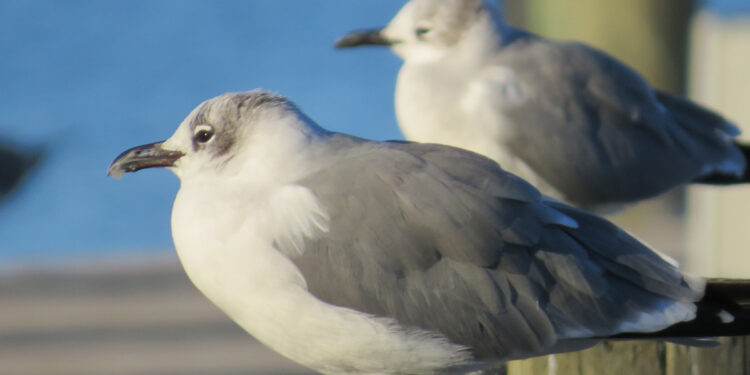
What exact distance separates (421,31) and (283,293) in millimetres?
2022

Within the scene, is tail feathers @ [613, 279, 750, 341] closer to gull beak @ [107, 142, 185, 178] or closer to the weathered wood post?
gull beak @ [107, 142, 185, 178]

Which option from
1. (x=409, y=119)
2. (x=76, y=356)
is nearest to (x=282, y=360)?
(x=76, y=356)

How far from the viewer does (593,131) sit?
12.9 ft

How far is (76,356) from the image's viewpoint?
5.59 meters

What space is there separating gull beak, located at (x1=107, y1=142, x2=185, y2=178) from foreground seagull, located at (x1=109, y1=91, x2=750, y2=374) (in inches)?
8.0

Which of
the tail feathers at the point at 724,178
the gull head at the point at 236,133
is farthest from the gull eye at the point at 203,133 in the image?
the tail feathers at the point at 724,178

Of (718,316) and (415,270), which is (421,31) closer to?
(415,270)

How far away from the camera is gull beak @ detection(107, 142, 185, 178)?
2693 millimetres

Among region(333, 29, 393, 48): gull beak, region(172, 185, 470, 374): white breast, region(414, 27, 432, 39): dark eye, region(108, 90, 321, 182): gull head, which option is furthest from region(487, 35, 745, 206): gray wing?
region(172, 185, 470, 374): white breast

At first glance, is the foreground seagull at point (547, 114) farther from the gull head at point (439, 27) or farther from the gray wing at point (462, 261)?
the gray wing at point (462, 261)

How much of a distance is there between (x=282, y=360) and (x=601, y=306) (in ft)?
11.4

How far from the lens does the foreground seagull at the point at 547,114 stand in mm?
3863

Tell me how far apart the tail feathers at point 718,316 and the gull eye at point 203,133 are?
1.03 m

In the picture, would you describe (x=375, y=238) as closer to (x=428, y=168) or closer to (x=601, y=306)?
(x=428, y=168)
